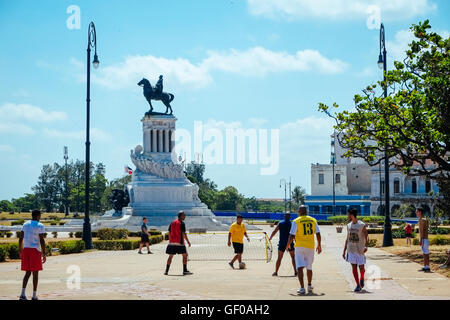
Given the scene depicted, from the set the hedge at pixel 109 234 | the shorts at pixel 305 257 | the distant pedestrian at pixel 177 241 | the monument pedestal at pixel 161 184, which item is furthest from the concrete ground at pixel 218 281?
the monument pedestal at pixel 161 184

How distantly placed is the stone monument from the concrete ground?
3812 centimetres

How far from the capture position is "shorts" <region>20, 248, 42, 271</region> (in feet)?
43.9

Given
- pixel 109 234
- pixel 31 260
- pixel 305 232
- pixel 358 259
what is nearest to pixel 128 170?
pixel 109 234

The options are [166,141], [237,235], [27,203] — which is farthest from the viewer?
[27,203]

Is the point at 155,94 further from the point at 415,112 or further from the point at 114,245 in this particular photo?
the point at 415,112

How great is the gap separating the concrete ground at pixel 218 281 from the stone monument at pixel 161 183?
125 feet

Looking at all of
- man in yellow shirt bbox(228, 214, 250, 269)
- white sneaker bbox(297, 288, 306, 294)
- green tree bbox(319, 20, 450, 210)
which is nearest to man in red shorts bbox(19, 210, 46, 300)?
white sneaker bbox(297, 288, 306, 294)

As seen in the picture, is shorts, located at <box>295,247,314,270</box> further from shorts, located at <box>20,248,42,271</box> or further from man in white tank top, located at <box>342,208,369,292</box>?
shorts, located at <box>20,248,42,271</box>

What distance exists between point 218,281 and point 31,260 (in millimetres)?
4771

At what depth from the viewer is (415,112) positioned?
2384 centimetres

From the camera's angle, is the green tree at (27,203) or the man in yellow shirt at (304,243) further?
the green tree at (27,203)

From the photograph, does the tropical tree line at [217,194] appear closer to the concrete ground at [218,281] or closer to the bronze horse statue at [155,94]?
the bronze horse statue at [155,94]

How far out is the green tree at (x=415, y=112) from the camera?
2283 centimetres

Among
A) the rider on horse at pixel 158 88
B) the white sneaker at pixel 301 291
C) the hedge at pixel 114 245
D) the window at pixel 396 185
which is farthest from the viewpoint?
the window at pixel 396 185
